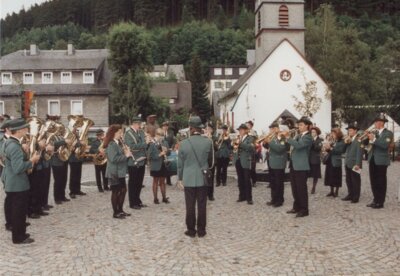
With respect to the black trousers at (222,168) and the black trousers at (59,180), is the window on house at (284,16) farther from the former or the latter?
the black trousers at (59,180)

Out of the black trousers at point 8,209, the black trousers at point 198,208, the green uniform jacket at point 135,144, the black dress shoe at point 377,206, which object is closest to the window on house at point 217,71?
the green uniform jacket at point 135,144

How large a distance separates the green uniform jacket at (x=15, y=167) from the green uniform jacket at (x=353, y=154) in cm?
801

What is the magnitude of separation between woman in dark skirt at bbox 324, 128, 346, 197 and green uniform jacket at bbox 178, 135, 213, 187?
561 cm

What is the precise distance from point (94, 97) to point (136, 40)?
672 centimetres

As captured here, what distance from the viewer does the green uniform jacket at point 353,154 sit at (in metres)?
12.7

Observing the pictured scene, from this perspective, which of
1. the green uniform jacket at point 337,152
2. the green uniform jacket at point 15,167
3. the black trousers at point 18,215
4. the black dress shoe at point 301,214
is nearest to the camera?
the green uniform jacket at point 15,167

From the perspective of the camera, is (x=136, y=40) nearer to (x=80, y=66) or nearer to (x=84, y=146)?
(x=80, y=66)

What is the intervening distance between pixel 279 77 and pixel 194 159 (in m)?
34.5

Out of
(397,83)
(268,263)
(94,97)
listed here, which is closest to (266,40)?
(397,83)

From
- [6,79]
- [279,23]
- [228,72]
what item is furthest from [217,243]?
[228,72]

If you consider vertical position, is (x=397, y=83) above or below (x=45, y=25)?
below

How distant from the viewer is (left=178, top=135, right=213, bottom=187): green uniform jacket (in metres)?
9.25

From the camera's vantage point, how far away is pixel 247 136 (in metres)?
13.4

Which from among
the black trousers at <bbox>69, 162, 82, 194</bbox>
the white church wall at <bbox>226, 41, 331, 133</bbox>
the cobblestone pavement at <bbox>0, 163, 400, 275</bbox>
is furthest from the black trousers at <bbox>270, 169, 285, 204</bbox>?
the white church wall at <bbox>226, 41, 331, 133</bbox>
